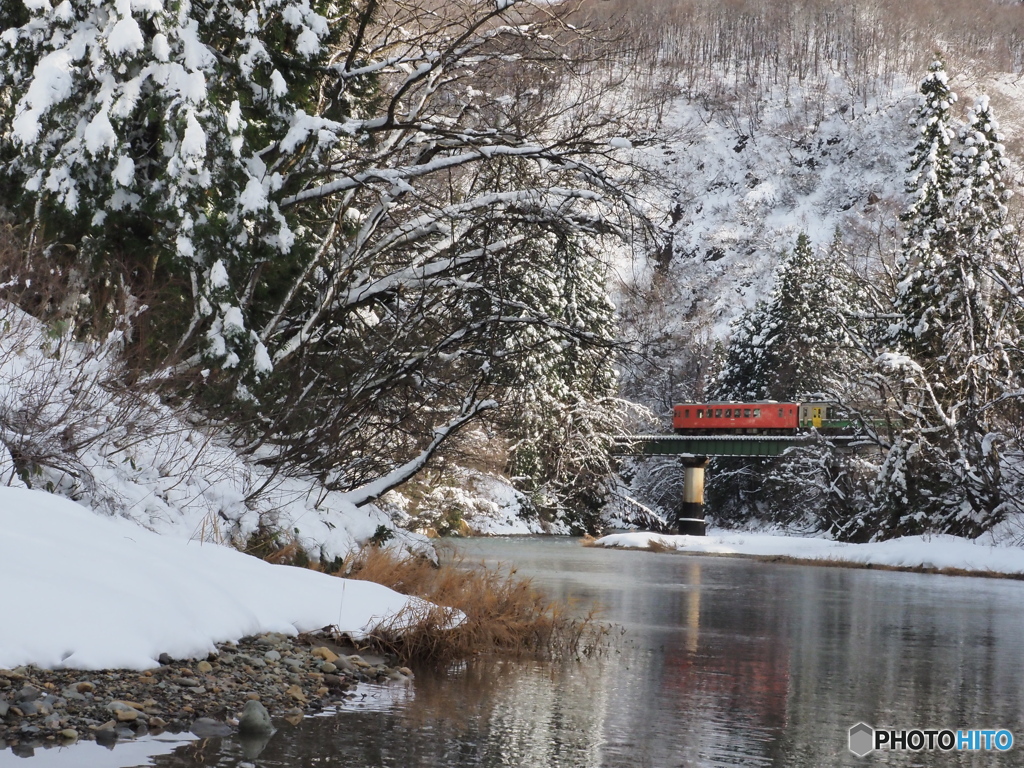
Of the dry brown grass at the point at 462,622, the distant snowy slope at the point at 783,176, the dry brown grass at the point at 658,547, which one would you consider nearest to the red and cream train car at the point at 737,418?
the dry brown grass at the point at 658,547

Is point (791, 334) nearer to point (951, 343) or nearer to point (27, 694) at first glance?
point (951, 343)

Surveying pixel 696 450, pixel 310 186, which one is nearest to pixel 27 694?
pixel 310 186

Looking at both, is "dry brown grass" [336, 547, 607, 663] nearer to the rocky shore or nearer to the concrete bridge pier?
the rocky shore

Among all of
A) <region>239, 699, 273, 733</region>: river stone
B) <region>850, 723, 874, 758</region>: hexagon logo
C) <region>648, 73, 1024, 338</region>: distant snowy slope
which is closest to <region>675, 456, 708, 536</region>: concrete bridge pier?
<region>850, 723, 874, 758</region>: hexagon logo

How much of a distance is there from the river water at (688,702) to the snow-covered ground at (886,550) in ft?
52.2

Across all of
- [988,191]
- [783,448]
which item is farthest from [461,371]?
A: [783,448]

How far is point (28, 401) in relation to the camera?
10570 millimetres

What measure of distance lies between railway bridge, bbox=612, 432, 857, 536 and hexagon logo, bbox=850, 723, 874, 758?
51350 mm

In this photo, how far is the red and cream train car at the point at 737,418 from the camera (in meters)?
63.4

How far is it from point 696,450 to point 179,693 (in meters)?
58.2

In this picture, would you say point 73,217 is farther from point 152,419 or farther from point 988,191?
point 988,191

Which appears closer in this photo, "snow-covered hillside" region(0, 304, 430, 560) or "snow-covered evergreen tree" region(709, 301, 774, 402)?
"snow-covered hillside" region(0, 304, 430, 560)

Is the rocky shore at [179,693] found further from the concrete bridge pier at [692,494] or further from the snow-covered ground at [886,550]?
the concrete bridge pier at [692,494]

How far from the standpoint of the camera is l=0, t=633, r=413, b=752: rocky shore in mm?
6718
